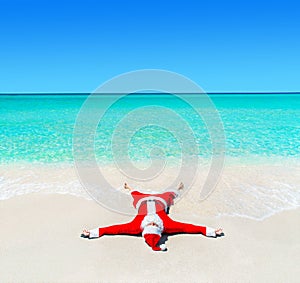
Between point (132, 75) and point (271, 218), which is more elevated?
point (132, 75)

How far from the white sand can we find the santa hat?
0.07m

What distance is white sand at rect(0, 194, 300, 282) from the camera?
3160 mm

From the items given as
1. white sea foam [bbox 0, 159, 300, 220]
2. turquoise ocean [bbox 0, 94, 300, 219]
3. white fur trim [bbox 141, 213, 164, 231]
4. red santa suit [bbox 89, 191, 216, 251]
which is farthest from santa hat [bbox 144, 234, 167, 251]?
turquoise ocean [bbox 0, 94, 300, 219]

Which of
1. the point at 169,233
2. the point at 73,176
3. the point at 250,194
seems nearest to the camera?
the point at 169,233

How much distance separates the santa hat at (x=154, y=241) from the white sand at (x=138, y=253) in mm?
66

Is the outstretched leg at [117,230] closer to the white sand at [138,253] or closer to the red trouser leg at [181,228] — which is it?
the white sand at [138,253]

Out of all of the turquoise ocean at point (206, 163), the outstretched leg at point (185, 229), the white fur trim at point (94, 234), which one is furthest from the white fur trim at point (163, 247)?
the turquoise ocean at point (206, 163)

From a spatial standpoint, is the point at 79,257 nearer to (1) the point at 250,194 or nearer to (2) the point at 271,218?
(2) the point at 271,218

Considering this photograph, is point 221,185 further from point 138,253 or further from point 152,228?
point 138,253

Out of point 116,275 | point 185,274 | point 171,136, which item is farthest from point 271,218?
point 171,136

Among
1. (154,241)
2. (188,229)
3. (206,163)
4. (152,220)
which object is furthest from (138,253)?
(206,163)

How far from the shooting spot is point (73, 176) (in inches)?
252

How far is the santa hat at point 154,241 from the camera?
Answer: 3551mm

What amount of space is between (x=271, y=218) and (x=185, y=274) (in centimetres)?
194
